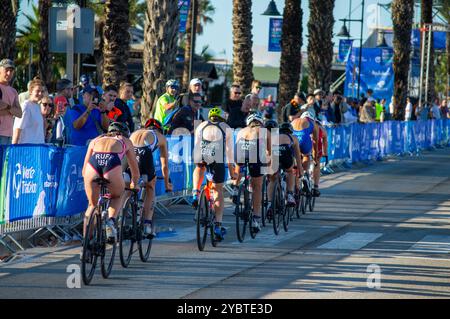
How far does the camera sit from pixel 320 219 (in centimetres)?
1902

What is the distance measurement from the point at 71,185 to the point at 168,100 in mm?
4564

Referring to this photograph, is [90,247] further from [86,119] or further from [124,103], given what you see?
[124,103]

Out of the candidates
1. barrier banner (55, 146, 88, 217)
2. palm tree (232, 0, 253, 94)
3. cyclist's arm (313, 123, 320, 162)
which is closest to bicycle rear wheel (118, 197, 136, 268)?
barrier banner (55, 146, 88, 217)

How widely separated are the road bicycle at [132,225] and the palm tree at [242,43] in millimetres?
21144

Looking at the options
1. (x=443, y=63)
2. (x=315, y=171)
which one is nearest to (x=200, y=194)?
(x=315, y=171)

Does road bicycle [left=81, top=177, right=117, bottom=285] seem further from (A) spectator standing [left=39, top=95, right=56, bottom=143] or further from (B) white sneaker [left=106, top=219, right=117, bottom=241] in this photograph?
(A) spectator standing [left=39, top=95, right=56, bottom=143]

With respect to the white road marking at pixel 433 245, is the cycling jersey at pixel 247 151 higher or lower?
higher

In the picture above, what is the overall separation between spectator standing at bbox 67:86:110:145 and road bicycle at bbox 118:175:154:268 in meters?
3.01

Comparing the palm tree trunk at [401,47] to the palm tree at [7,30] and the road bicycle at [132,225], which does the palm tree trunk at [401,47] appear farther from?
the road bicycle at [132,225]

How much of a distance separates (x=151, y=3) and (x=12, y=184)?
9871 mm

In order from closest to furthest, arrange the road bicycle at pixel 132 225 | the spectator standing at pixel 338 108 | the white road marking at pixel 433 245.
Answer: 1. the road bicycle at pixel 132 225
2. the white road marking at pixel 433 245
3. the spectator standing at pixel 338 108

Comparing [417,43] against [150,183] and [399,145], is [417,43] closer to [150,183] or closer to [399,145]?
[399,145]

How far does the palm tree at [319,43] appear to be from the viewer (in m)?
35.1

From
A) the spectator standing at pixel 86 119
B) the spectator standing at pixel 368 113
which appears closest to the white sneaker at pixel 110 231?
the spectator standing at pixel 86 119
